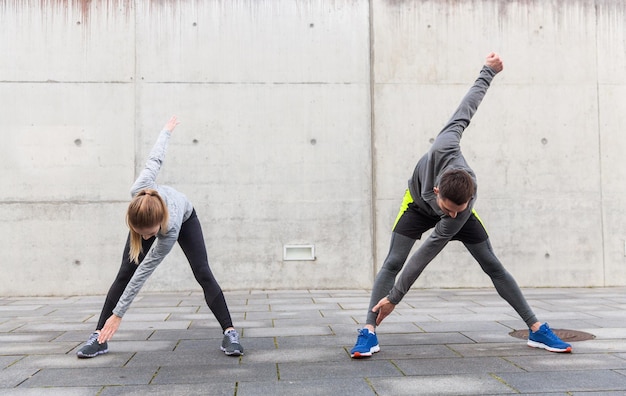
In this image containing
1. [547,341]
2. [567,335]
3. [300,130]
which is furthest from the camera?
[300,130]

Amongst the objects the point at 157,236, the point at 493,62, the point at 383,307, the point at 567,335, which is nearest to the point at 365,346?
the point at 383,307

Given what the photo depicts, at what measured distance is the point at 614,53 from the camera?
8.08 m

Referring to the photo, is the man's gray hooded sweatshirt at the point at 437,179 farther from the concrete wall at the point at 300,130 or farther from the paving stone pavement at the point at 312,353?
the concrete wall at the point at 300,130

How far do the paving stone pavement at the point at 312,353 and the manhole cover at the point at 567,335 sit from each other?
0.07 meters

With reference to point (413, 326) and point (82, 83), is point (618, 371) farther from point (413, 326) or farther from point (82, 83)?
point (82, 83)

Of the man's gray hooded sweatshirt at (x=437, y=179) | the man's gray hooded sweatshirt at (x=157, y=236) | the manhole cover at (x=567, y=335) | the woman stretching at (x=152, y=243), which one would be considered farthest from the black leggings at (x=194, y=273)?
the manhole cover at (x=567, y=335)

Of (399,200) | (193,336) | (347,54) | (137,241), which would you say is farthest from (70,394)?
(347,54)

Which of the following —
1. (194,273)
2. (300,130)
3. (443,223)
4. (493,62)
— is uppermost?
(300,130)

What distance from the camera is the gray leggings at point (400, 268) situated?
3.63 metres

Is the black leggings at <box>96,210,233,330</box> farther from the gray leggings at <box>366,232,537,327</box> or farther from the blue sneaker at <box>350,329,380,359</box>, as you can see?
the gray leggings at <box>366,232,537,327</box>

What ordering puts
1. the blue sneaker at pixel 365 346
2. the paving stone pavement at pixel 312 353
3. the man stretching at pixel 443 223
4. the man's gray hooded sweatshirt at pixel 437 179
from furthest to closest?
the blue sneaker at pixel 365 346, the man's gray hooded sweatshirt at pixel 437 179, the man stretching at pixel 443 223, the paving stone pavement at pixel 312 353

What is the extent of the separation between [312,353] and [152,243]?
1.37m

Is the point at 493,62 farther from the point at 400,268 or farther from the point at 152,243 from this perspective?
the point at 152,243

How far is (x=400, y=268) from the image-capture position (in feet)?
11.9
